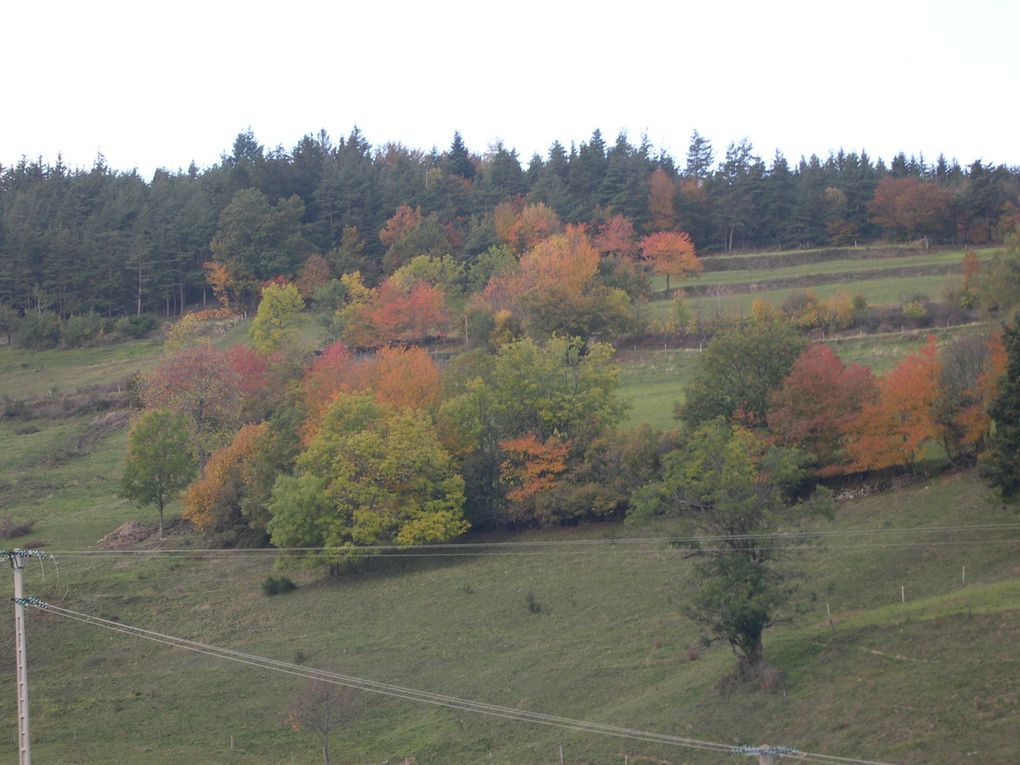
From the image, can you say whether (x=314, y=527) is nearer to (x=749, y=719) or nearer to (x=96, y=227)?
(x=749, y=719)

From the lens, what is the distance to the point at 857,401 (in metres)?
51.1

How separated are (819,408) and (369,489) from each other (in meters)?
21.3

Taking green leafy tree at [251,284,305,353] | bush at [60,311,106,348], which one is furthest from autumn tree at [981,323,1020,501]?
bush at [60,311,106,348]

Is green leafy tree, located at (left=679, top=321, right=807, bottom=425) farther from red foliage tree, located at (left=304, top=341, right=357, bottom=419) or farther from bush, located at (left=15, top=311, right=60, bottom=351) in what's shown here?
bush, located at (left=15, top=311, right=60, bottom=351)

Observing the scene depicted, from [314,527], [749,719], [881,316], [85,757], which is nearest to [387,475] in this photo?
[314,527]

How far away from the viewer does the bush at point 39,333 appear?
10538 cm

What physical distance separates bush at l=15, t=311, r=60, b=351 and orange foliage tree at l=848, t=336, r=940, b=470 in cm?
8026

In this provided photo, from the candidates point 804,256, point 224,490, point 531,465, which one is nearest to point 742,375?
point 531,465

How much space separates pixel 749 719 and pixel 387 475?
27862mm

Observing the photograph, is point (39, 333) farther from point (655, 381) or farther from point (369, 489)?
point (369, 489)

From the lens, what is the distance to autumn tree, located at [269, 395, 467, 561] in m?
54.0

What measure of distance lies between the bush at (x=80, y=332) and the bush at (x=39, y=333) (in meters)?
0.82

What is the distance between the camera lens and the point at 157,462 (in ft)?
206

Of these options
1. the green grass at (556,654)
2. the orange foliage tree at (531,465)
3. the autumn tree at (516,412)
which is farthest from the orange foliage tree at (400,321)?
the green grass at (556,654)
